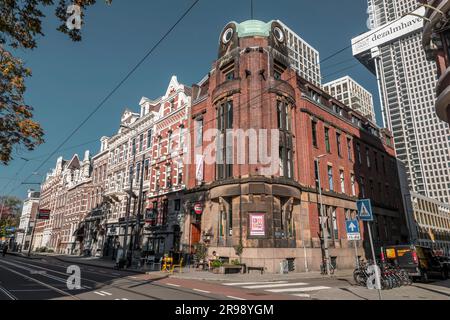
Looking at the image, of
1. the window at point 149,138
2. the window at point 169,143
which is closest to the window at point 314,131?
the window at point 169,143

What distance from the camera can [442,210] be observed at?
254ft

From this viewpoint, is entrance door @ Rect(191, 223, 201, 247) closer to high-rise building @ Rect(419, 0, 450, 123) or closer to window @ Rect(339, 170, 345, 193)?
window @ Rect(339, 170, 345, 193)

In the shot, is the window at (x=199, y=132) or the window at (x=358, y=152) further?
the window at (x=358, y=152)

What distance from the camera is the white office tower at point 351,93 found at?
5778 inches

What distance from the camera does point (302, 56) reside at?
136 m

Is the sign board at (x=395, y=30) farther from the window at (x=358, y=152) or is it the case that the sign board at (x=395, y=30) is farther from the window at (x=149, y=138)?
the window at (x=149, y=138)

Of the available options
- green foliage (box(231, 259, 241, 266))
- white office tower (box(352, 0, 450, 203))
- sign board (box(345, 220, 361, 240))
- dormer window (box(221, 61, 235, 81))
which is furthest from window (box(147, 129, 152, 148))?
white office tower (box(352, 0, 450, 203))

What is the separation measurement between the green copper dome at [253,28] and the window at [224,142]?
22.1 ft

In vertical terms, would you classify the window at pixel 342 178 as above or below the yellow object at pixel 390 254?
above

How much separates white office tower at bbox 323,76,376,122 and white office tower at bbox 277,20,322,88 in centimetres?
1600

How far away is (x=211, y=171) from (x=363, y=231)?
20.1 m

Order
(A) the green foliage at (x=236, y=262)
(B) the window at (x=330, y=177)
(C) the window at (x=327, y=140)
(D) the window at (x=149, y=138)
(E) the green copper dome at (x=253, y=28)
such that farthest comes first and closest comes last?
(D) the window at (x=149, y=138)
(C) the window at (x=327, y=140)
(B) the window at (x=330, y=177)
(E) the green copper dome at (x=253, y=28)
(A) the green foliage at (x=236, y=262)
